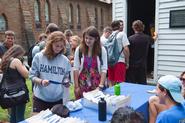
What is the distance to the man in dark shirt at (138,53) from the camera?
22.8 feet

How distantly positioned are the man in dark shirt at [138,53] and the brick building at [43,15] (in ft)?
61.9

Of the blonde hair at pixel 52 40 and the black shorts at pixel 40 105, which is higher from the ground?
the blonde hair at pixel 52 40

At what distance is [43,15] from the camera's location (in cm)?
3067

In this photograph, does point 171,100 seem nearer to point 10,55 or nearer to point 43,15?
point 10,55

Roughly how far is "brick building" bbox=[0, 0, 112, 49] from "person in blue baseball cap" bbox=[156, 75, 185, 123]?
22.7 m

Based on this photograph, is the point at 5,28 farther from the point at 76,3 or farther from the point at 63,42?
the point at 63,42

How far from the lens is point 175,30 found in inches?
333

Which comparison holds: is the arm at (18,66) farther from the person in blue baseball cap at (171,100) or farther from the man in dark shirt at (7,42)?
the person in blue baseball cap at (171,100)

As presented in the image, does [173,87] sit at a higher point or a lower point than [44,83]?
higher

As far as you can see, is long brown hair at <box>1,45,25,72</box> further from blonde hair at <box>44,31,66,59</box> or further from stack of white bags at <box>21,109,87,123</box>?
stack of white bags at <box>21,109,87,123</box>

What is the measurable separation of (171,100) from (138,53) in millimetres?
4295

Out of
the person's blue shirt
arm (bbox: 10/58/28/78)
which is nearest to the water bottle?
the person's blue shirt

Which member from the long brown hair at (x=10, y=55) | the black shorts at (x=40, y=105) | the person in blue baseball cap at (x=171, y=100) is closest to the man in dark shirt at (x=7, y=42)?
the long brown hair at (x=10, y=55)

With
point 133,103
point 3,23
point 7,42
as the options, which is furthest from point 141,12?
point 3,23
